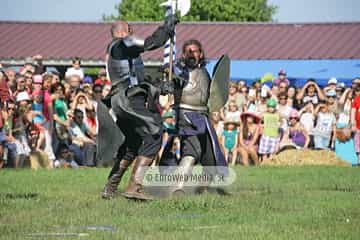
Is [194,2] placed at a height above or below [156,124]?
above

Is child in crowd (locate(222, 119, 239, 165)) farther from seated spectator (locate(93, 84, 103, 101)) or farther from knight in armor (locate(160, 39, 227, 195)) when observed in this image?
knight in armor (locate(160, 39, 227, 195))

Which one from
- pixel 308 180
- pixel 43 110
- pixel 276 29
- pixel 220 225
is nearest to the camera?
pixel 220 225

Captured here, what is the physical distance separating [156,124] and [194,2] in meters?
67.3

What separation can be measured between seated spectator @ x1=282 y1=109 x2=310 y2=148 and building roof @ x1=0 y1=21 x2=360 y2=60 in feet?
44.7

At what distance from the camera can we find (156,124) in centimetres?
1064

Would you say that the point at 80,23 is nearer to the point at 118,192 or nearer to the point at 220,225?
the point at 118,192

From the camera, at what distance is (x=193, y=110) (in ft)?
38.1

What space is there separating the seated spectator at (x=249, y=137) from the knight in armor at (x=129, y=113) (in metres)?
7.80

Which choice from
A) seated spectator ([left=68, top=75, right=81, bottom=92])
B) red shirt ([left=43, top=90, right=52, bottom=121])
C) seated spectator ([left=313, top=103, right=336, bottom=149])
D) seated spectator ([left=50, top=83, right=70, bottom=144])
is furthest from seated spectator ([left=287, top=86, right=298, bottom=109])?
red shirt ([left=43, top=90, right=52, bottom=121])

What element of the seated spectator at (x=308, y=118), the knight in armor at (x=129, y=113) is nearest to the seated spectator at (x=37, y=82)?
the seated spectator at (x=308, y=118)

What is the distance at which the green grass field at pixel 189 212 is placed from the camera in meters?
7.92

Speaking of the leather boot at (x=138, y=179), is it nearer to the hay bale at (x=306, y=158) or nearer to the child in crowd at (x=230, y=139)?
the child in crowd at (x=230, y=139)

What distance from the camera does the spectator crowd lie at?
1736cm

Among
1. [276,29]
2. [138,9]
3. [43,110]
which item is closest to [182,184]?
[43,110]
